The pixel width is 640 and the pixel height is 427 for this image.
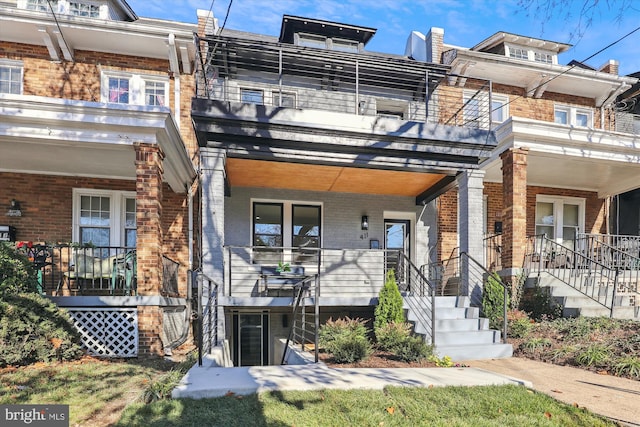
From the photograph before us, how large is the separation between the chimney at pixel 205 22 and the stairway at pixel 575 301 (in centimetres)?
967

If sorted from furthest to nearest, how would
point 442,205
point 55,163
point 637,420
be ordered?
point 442,205
point 55,163
point 637,420

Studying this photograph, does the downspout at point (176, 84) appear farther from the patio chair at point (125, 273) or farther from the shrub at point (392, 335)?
the shrub at point (392, 335)

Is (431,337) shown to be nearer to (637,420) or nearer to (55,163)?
(637,420)

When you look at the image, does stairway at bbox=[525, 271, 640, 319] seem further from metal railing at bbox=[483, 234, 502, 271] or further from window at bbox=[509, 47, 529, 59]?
window at bbox=[509, 47, 529, 59]

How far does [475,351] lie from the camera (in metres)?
6.75

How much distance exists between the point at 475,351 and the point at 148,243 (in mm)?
5771

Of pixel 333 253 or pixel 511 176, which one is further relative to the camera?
pixel 333 253

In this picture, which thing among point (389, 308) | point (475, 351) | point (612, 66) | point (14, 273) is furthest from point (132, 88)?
point (612, 66)

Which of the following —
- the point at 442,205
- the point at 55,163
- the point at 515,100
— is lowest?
the point at 442,205

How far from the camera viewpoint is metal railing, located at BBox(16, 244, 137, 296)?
757 centimetres

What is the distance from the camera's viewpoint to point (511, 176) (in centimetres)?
904

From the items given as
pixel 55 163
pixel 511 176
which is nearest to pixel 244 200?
pixel 55 163

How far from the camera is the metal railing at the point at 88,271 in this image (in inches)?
298

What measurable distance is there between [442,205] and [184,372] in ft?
27.6
